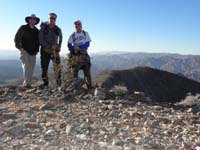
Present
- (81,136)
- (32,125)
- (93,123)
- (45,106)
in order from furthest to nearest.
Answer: (45,106) → (93,123) → (32,125) → (81,136)

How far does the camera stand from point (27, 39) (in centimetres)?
1219

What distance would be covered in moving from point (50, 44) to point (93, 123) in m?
5.11

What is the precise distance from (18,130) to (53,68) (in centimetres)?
586

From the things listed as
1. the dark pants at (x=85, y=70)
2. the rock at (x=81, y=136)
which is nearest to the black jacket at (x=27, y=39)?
the dark pants at (x=85, y=70)

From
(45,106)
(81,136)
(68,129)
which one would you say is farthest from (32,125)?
(45,106)

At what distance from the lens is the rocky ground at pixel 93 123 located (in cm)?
635

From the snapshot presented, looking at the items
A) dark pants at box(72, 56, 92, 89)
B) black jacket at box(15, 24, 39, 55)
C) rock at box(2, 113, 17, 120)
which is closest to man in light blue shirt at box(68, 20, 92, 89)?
dark pants at box(72, 56, 92, 89)

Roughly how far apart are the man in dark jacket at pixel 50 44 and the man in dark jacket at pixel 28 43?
29cm

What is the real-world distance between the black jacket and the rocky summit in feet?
6.16

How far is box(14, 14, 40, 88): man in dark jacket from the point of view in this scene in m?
12.1

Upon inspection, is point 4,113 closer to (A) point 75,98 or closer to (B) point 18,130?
(B) point 18,130

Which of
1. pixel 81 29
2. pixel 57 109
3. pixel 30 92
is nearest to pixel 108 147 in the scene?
pixel 57 109

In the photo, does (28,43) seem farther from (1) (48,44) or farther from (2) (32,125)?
(2) (32,125)

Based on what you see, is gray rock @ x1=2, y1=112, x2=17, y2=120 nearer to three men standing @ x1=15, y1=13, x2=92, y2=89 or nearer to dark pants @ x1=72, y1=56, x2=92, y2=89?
three men standing @ x1=15, y1=13, x2=92, y2=89
